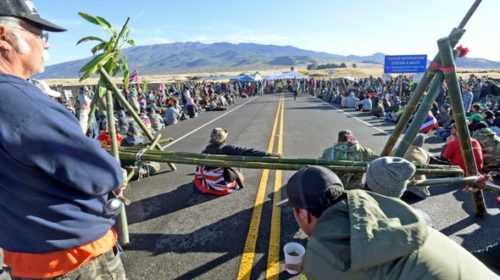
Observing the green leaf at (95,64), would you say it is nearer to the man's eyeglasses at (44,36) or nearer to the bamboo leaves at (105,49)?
the bamboo leaves at (105,49)

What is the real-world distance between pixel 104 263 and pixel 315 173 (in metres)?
1.40

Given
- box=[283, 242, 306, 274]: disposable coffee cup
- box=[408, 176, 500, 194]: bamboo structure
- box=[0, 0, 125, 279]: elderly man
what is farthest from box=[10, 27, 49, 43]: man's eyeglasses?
box=[408, 176, 500, 194]: bamboo structure

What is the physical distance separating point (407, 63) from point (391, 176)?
27.9m

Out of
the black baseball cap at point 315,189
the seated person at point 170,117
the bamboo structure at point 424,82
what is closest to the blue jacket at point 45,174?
the black baseball cap at point 315,189

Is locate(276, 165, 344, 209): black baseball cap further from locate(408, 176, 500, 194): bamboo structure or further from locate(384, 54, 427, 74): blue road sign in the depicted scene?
locate(384, 54, 427, 74): blue road sign

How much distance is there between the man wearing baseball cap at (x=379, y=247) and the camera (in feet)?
4.64

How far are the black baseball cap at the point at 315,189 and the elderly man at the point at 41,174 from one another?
104 cm

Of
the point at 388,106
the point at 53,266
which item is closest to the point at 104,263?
the point at 53,266

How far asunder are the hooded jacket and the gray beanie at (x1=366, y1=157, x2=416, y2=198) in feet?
5.13

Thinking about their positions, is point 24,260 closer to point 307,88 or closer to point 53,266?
point 53,266

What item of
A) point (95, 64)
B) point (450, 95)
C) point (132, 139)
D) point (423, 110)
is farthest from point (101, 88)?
point (450, 95)

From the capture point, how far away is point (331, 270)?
1.50 m

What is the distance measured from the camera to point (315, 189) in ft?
6.12

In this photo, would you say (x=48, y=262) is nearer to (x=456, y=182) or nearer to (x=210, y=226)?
(x=210, y=226)
